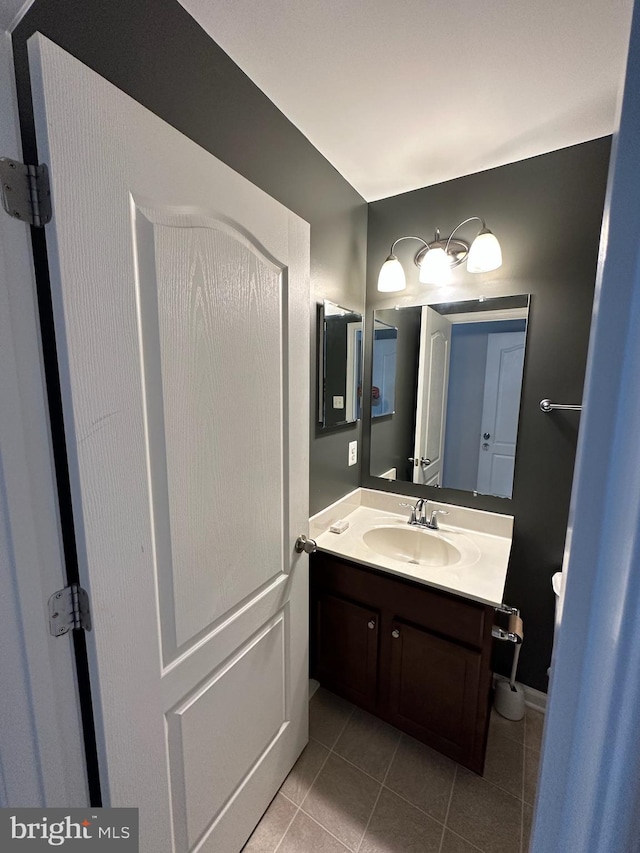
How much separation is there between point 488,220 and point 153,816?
224 centimetres

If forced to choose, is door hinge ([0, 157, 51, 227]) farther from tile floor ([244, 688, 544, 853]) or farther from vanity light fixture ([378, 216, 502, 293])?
tile floor ([244, 688, 544, 853])

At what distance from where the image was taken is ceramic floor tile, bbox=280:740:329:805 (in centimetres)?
127

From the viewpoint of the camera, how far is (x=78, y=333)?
60 cm

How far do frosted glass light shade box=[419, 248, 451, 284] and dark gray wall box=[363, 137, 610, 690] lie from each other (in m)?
0.10

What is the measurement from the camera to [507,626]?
4.02 feet

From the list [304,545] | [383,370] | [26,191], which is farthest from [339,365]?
[26,191]

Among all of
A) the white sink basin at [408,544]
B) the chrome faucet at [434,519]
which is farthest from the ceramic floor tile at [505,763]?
the chrome faucet at [434,519]

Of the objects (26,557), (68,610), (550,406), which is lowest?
(68,610)

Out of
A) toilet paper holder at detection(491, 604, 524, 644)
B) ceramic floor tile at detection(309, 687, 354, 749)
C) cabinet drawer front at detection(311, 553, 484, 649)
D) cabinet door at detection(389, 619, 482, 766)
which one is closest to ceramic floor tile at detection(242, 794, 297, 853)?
ceramic floor tile at detection(309, 687, 354, 749)

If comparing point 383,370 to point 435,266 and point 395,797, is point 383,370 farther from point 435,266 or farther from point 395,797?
point 395,797

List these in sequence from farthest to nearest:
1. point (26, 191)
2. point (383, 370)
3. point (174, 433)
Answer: point (383, 370)
point (174, 433)
point (26, 191)

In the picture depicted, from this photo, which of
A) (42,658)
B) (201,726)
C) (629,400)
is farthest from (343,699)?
(629,400)

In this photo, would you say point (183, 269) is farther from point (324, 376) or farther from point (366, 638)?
point (366, 638)

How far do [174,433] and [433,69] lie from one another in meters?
1.29
